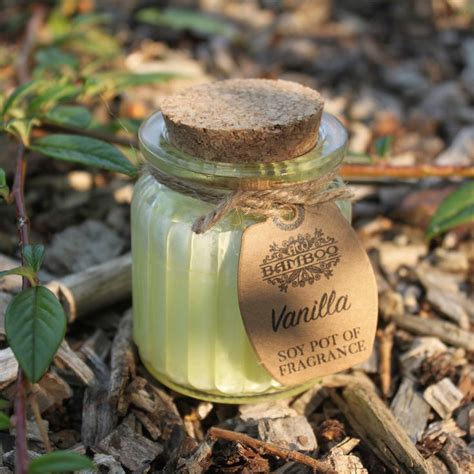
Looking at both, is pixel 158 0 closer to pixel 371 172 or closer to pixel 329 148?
pixel 371 172

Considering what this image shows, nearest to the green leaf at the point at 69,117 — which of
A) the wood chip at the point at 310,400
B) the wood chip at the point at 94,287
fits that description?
the wood chip at the point at 94,287

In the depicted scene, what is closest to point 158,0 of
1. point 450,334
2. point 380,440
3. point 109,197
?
point 109,197

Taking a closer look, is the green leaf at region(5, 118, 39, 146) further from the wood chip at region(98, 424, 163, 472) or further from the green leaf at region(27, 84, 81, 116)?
the wood chip at region(98, 424, 163, 472)

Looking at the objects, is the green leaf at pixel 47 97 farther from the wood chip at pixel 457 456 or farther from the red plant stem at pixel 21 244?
the wood chip at pixel 457 456

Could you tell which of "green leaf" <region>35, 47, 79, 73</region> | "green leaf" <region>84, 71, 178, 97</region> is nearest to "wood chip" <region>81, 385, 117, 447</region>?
"green leaf" <region>84, 71, 178, 97</region>

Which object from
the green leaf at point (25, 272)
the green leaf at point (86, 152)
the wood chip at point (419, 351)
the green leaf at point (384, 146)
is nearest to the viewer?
the green leaf at point (25, 272)

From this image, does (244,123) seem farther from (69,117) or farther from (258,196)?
(69,117)

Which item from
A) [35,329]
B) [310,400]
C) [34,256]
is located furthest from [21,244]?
[310,400]
